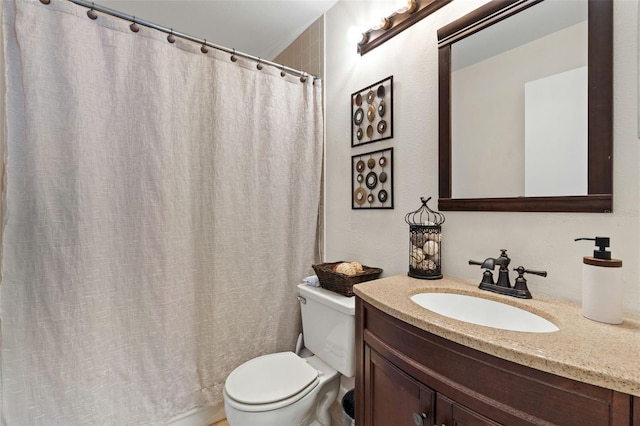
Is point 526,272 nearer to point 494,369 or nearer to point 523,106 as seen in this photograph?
point 494,369

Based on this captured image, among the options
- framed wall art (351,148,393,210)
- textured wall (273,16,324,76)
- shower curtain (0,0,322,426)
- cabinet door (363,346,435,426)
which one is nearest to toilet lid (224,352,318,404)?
shower curtain (0,0,322,426)

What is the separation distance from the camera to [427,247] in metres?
1.18

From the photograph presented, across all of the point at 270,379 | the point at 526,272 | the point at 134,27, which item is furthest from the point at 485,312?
the point at 134,27

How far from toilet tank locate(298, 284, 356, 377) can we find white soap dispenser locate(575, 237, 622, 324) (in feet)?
2.52

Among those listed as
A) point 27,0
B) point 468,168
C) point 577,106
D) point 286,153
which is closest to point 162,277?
point 286,153

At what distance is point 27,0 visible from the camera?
3.65ft

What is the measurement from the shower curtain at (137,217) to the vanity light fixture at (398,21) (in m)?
0.47

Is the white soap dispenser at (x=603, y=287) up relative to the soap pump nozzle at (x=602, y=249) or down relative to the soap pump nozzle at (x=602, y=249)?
down

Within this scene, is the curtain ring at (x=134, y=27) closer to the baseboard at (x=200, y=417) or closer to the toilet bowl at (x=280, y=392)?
the toilet bowl at (x=280, y=392)

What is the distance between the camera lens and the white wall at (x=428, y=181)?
0.79 meters

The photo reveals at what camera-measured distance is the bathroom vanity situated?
1.64ft

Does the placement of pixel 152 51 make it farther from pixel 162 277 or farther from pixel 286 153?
pixel 162 277

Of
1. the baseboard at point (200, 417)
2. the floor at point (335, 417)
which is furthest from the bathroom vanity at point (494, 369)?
the baseboard at point (200, 417)

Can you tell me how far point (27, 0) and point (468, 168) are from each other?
187 centimetres
